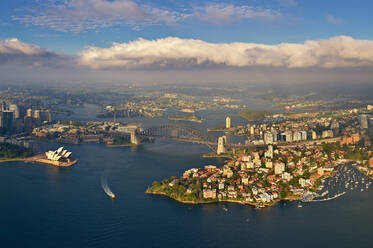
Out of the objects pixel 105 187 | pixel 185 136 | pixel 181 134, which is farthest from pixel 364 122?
pixel 105 187

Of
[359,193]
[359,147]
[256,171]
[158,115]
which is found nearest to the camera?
[359,193]

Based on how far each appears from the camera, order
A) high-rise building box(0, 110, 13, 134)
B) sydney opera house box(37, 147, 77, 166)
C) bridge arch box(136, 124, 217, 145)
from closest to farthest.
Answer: sydney opera house box(37, 147, 77, 166), bridge arch box(136, 124, 217, 145), high-rise building box(0, 110, 13, 134)

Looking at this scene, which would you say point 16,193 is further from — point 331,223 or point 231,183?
point 331,223

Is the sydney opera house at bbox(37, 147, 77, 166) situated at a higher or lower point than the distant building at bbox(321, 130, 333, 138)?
lower

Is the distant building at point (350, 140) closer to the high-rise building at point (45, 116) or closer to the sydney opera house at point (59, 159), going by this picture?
the sydney opera house at point (59, 159)

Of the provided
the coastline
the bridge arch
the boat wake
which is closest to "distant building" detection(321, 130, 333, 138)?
the bridge arch

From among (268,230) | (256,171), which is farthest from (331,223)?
(256,171)

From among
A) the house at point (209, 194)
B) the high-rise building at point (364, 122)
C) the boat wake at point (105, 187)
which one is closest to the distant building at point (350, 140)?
the high-rise building at point (364, 122)

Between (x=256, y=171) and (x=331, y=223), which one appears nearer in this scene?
(x=331, y=223)

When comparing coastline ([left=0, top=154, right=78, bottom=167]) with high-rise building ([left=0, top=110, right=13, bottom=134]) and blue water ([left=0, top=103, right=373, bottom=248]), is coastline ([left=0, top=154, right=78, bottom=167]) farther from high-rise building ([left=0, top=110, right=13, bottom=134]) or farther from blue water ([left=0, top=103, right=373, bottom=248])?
high-rise building ([left=0, top=110, right=13, bottom=134])
